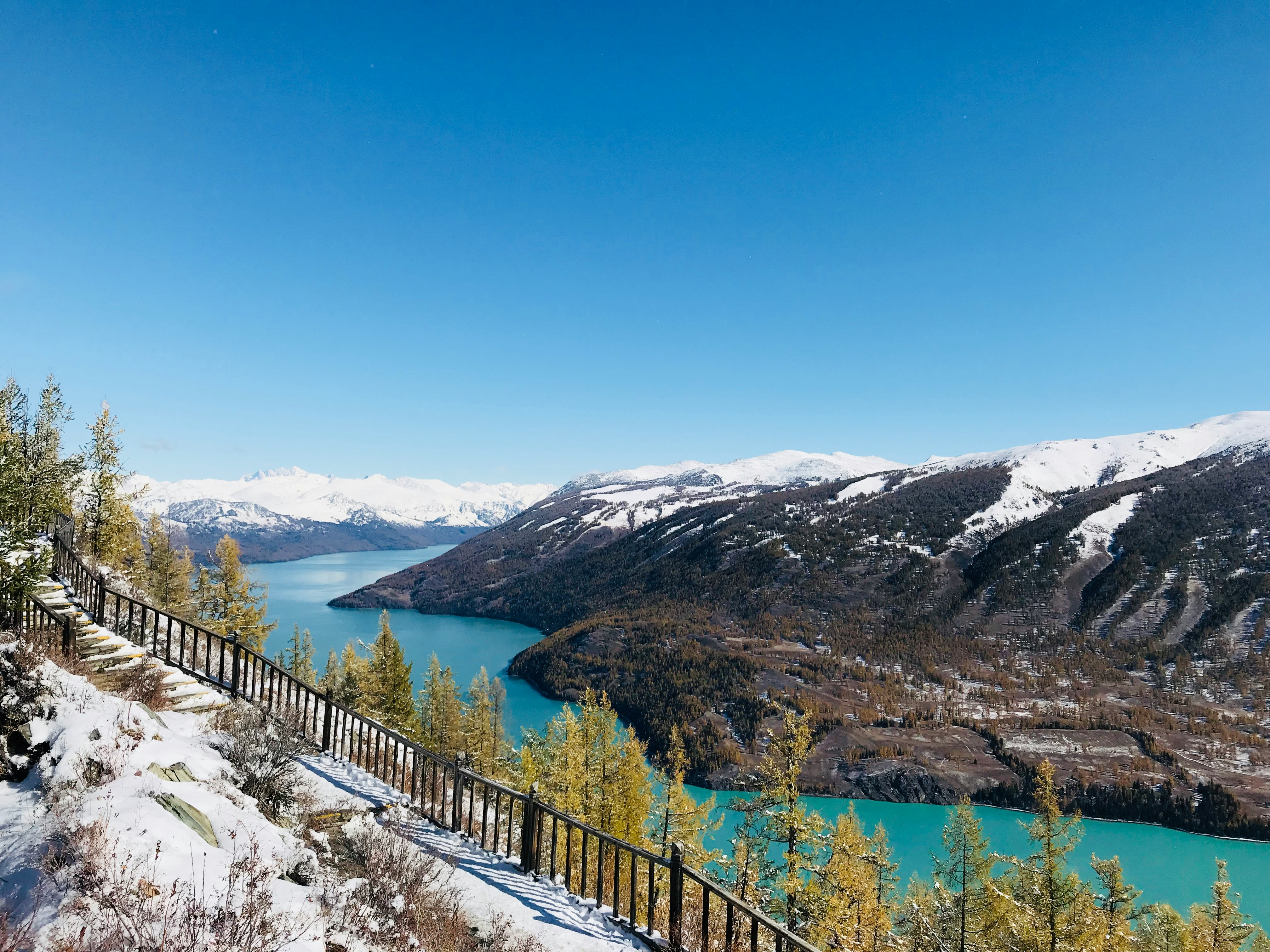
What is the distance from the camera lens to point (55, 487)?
13.1 metres

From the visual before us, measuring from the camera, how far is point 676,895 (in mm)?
6516

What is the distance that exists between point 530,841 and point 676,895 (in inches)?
88.1

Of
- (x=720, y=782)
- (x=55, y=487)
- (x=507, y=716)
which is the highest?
(x=55, y=487)

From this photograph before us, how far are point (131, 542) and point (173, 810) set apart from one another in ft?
103

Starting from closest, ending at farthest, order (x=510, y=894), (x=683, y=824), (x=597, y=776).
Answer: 1. (x=510, y=894)
2. (x=683, y=824)
3. (x=597, y=776)

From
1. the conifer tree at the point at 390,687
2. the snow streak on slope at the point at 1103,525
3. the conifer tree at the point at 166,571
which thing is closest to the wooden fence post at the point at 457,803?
the conifer tree at the point at 390,687

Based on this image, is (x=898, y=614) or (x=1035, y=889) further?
(x=898, y=614)

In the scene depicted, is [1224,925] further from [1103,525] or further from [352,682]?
[1103,525]

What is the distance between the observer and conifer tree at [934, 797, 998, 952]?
23.0 meters

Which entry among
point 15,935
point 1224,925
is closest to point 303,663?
point 15,935

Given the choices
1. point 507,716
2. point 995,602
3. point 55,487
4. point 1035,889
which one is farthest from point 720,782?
point 995,602

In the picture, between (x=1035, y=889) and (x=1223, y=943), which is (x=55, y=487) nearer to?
(x=1035, y=889)

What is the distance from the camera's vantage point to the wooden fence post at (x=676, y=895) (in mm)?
6367

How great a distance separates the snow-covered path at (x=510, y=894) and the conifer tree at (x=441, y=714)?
107ft
